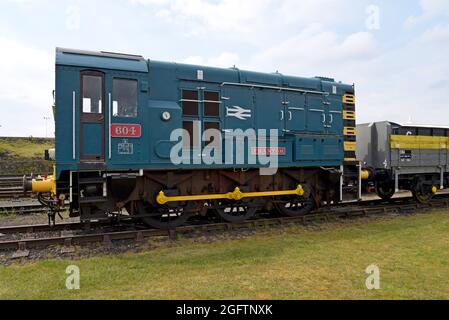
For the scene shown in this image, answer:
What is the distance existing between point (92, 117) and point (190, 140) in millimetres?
2389

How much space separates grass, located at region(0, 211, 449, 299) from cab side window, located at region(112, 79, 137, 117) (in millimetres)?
3181

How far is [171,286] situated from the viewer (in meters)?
4.93

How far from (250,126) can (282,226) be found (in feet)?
9.63

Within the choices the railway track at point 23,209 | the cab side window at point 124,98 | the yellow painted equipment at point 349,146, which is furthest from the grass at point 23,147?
the yellow painted equipment at point 349,146

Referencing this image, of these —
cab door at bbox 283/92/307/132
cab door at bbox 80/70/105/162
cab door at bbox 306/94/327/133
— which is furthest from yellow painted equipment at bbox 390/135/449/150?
cab door at bbox 80/70/105/162

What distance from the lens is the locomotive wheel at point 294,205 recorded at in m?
9.93

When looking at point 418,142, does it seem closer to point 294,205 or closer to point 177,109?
point 294,205

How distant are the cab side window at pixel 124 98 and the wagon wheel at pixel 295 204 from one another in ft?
15.8

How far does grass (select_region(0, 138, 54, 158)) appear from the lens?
94.3 ft

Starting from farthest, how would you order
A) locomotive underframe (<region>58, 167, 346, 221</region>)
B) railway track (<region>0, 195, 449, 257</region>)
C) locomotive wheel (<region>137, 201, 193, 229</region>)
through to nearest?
locomotive wheel (<region>137, 201, 193, 229</region>) < locomotive underframe (<region>58, 167, 346, 221</region>) < railway track (<region>0, 195, 449, 257</region>)

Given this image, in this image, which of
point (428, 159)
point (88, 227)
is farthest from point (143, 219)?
point (428, 159)

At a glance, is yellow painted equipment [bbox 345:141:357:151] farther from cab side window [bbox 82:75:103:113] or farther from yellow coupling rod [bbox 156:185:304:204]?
cab side window [bbox 82:75:103:113]

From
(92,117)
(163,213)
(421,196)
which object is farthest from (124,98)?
(421,196)

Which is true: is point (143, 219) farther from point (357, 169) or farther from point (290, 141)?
point (357, 169)
